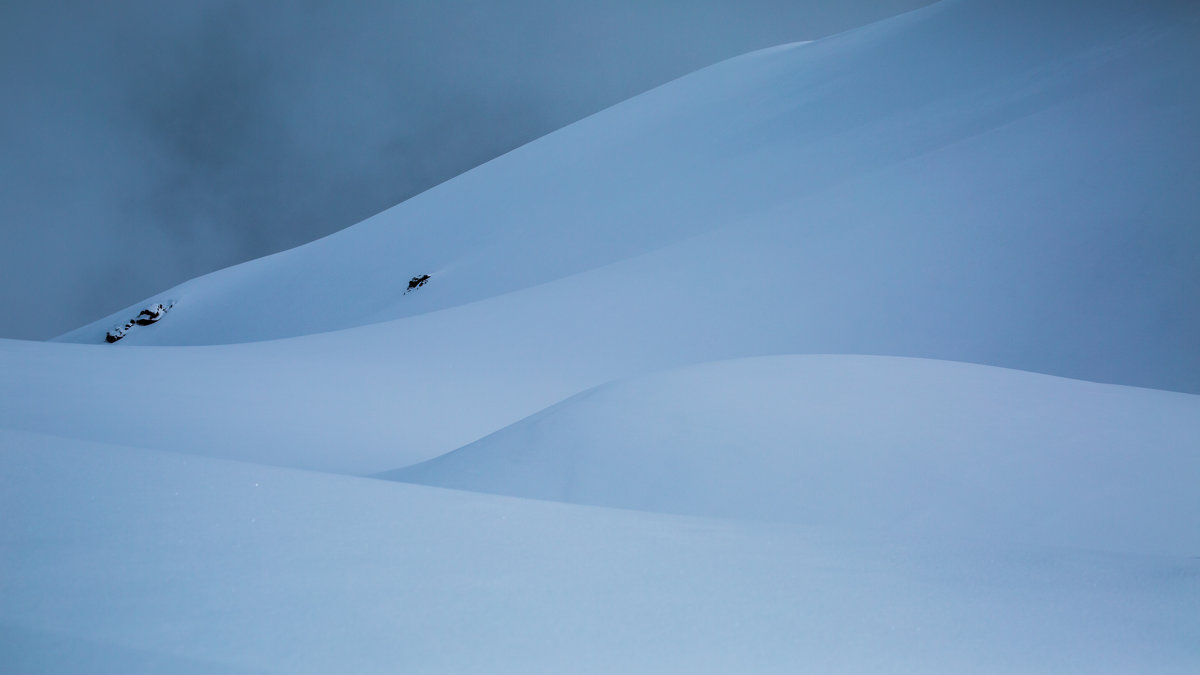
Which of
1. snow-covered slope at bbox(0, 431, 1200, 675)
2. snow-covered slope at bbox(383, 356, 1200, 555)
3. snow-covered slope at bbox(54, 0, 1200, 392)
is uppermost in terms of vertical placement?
snow-covered slope at bbox(54, 0, 1200, 392)

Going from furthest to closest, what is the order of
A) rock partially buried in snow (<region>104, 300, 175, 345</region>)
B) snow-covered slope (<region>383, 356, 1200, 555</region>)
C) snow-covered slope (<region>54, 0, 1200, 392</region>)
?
rock partially buried in snow (<region>104, 300, 175, 345</region>) → snow-covered slope (<region>54, 0, 1200, 392</region>) → snow-covered slope (<region>383, 356, 1200, 555</region>)

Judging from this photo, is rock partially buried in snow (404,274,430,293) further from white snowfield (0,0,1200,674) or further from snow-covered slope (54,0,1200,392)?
snow-covered slope (54,0,1200,392)

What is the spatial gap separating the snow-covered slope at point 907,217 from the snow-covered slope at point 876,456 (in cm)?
383

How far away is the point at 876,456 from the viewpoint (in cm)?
370

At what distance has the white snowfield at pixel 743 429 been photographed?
1321 millimetres

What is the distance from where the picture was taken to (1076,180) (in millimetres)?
9109

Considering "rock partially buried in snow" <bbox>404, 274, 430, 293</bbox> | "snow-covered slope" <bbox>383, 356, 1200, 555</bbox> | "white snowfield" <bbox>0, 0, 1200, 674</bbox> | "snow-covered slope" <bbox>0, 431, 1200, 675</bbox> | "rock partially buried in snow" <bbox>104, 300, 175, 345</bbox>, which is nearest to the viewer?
"snow-covered slope" <bbox>0, 431, 1200, 675</bbox>

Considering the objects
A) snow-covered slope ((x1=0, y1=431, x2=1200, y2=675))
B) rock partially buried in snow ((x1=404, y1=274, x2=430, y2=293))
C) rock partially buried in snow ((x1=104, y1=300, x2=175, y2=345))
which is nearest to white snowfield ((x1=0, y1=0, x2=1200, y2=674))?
snow-covered slope ((x1=0, y1=431, x2=1200, y2=675))

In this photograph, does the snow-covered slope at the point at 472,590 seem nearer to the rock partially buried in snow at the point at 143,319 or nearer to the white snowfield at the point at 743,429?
the white snowfield at the point at 743,429

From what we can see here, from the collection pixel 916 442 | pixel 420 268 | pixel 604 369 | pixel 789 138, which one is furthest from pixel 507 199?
pixel 916 442

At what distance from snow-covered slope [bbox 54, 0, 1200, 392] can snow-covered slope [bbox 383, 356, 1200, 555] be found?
12.6 ft

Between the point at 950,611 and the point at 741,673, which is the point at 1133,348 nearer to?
the point at 950,611

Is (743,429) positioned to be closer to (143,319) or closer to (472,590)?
(472,590)

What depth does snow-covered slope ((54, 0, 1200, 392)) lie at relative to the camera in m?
8.09
